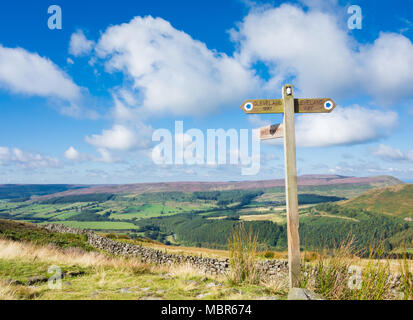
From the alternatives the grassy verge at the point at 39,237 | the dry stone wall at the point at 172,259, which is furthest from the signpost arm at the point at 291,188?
the grassy verge at the point at 39,237

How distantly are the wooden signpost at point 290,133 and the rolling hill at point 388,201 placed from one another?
5432 inches

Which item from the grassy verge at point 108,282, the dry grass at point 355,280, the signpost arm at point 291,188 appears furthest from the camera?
the signpost arm at point 291,188

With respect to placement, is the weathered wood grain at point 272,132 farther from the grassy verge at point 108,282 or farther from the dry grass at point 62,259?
the dry grass at point 62,259

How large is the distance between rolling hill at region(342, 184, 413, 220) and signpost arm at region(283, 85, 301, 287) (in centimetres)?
13809

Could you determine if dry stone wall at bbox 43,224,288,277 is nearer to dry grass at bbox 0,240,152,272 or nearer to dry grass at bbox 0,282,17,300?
dry grass at bbox 0,240,152,272

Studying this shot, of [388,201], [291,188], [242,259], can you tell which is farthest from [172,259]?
[388,201]

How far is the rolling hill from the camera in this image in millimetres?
121125

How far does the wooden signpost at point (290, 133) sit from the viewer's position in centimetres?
463

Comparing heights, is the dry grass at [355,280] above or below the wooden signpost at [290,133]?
below

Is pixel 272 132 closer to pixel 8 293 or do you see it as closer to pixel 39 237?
pixel 8 293

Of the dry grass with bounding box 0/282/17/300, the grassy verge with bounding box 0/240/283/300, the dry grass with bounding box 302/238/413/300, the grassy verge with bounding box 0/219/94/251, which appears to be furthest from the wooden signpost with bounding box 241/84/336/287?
the grassy verge with bounding box 0/219/94/251

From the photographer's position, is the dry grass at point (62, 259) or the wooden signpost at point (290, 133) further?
the dry grass at point (62, 259)

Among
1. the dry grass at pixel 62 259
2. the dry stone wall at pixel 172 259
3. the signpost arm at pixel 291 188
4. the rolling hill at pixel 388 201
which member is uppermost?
the signpost arm at pixel 291 188
